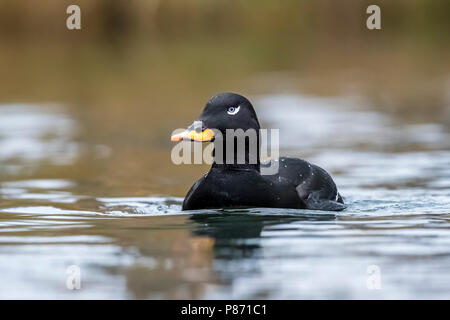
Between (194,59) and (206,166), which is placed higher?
(194,59)

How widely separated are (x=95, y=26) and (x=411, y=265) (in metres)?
26.2

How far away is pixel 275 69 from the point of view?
24719 millimetres

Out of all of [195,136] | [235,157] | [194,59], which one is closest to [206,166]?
[235,157]

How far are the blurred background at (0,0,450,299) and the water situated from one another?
0.9 inches

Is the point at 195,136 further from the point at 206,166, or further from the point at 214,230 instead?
the point at 206,166

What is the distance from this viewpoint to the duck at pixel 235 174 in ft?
26.5

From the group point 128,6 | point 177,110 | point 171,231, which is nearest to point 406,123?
point 177,110

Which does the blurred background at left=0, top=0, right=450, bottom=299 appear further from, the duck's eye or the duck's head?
the duck's eye

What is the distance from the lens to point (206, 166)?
42.0ft

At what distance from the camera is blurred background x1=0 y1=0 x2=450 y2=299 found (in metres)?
6.31

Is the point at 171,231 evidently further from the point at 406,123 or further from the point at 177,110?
the point at 177,110

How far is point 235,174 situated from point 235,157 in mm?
163

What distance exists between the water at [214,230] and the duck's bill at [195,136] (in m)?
0.62

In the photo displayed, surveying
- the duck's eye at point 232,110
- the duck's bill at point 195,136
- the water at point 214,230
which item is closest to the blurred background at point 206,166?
the water at point 214,230
